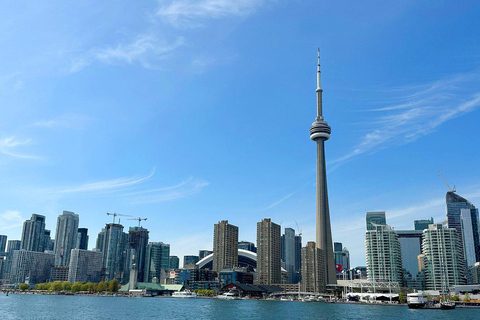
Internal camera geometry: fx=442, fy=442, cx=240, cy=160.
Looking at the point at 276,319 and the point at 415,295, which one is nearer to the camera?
the point at 276,319

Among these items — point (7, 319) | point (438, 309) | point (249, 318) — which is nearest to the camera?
point (7, 319)

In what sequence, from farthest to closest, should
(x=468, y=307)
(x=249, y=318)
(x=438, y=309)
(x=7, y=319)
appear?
(x=468, y=307)
(x=438, y=309)
(x=249, y=318)
(x=7, y=319)

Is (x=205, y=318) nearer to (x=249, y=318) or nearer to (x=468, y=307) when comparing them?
(x=249, y=318)

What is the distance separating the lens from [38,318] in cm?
12125

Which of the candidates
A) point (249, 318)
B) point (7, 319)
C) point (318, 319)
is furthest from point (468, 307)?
point (7, 319)

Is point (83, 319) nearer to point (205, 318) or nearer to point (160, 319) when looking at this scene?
point (160, 319)

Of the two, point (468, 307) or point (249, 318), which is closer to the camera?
point (249, 318)

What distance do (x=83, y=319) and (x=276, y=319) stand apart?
5430 cm

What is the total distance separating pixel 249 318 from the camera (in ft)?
420

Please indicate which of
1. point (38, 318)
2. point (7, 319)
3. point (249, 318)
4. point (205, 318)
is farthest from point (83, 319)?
point (249, 318)

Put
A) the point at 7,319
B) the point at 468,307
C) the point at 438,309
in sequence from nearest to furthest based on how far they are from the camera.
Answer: the point at 7,319 < the point at 438,309 < the point at 468,307

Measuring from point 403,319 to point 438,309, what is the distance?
6561 cm

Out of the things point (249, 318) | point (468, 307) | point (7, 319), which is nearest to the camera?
point (7, 319)

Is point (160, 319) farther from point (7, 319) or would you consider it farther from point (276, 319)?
point (7, 319)
